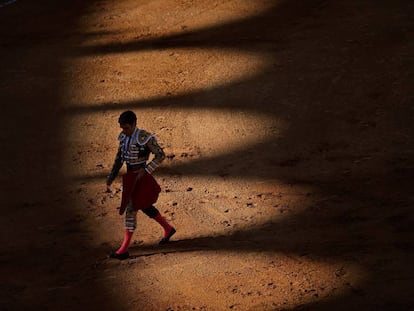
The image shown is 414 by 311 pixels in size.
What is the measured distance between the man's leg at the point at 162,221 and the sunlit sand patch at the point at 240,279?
44 centimetres

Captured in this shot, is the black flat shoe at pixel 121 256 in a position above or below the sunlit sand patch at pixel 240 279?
above

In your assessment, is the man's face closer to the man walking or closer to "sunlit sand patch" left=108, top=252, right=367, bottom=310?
the man walking

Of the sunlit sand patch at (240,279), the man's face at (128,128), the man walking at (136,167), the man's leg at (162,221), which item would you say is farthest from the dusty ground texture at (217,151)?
the man's face at (128,128)

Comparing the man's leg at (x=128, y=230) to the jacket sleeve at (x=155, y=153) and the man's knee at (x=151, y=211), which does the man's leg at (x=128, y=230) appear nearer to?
the man's knee at (x=151, y=211)

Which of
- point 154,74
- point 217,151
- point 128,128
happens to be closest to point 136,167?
point 128,128

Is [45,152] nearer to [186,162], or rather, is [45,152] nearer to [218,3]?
[186,162]

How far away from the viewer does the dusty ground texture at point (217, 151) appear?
35.5ft

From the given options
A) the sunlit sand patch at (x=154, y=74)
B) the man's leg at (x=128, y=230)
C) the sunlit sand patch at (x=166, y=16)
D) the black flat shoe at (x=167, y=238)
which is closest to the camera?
the man's leg at (x=128, y=230)

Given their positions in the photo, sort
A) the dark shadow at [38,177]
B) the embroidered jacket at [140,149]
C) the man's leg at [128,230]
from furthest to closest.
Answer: the man's leg at [128,230]
the embroidered jacket at [140,149]
the dark shadow at [38,177]

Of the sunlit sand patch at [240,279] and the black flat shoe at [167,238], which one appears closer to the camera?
the sunlit sand patch at [240,279]

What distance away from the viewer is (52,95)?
16.9 meters

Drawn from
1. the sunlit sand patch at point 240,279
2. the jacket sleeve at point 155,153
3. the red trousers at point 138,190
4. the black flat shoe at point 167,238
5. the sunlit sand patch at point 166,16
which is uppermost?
the sunlit sand patch at point 166,16

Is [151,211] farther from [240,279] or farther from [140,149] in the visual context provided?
[240,279]

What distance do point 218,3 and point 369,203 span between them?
827cm
